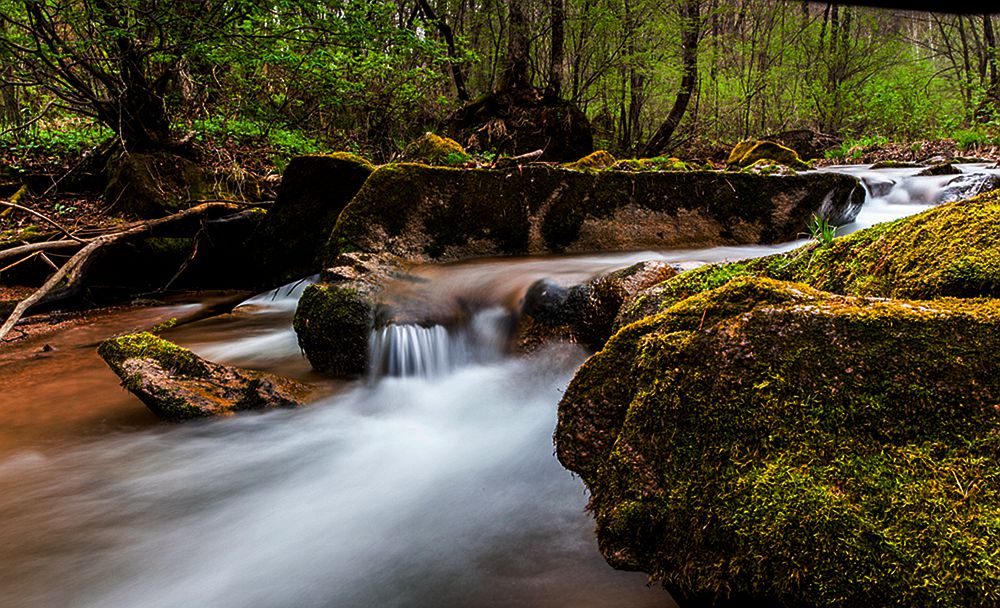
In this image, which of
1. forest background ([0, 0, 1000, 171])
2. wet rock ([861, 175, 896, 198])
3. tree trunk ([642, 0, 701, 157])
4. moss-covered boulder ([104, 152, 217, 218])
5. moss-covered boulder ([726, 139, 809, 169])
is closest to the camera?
forest background ([0, 0, 1000, 171])

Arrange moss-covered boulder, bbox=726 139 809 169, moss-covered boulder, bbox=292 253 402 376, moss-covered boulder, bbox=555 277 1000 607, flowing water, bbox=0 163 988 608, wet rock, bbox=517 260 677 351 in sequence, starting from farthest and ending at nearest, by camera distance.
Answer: moss-covered boulder, bbox=726 139 809 169
moss-covered boulder, bbox=292 253 402 376
wet rock, bbox=517 260 677 351
flowing water, bbox=0 163 988 608
moss-covered boulder, bbox=555 277 1000 607

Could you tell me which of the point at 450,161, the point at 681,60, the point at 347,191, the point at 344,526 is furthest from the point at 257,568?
the point at 681,60

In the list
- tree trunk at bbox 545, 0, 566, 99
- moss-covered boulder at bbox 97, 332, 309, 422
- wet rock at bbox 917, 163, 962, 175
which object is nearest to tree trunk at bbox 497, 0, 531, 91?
tree trunk at bbox 545, 0, 566, 99

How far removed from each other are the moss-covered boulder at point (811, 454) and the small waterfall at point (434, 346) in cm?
246

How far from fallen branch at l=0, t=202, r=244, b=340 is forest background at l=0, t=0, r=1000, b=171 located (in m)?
1.86

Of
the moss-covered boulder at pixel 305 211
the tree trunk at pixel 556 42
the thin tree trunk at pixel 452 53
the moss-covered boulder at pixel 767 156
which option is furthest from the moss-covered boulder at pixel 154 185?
the moss-covered boulder at pixel 767 156

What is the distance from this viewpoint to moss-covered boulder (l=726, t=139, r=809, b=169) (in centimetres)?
1254

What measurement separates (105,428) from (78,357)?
196 centimetres

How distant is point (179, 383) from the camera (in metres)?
3.78

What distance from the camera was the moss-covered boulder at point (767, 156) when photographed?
→ 41.1 feet

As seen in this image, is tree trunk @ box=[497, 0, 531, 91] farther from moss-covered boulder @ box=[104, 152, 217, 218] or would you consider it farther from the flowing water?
the flowing water

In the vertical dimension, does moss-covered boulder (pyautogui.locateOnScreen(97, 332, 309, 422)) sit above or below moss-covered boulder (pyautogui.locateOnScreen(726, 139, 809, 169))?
below

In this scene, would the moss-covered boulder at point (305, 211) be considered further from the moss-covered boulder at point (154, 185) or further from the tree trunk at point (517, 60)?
the tree trunk at point (517, 60)

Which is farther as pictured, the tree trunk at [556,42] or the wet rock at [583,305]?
the tree trunk at [556,42]
